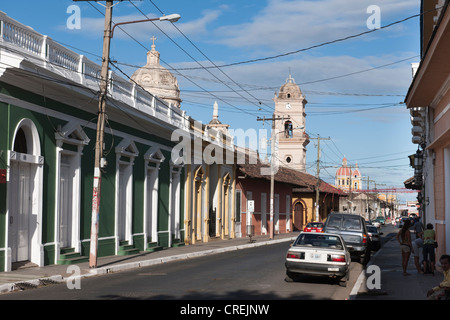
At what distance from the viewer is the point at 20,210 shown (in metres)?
18.6

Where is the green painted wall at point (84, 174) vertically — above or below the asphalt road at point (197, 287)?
above

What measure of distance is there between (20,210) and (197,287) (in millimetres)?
6720

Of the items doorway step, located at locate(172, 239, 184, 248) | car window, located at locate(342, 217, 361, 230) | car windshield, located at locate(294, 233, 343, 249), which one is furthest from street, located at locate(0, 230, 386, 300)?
doorway step, located at locate(172, 239, 184, 248)

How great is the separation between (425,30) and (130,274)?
14765 millimetres

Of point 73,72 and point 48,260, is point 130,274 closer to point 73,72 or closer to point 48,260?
point 48,260

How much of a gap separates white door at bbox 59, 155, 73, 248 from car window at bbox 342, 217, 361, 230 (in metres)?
10.7

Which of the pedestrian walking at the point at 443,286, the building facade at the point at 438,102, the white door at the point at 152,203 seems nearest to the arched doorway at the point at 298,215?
the white door at the point at 152,203

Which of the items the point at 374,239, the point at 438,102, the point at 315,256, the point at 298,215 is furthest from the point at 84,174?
the point at 298,215

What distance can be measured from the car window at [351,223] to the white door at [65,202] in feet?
35.2

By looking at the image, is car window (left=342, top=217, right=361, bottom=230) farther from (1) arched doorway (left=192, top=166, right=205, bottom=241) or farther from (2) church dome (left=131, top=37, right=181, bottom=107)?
(2) church dome (left=131, top=37, right=181, bottom=107)

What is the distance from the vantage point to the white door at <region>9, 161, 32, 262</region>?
18188 mm

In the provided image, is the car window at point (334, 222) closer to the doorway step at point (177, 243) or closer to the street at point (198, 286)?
the street at point (198, 286)

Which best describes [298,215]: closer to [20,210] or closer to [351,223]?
[351,223]

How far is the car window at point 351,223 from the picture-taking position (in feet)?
83.8
